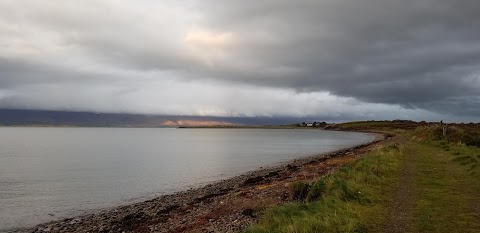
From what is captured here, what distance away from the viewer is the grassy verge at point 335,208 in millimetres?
12253

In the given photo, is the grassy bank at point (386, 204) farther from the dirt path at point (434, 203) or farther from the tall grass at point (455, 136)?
the tall grass at point (455, 136)

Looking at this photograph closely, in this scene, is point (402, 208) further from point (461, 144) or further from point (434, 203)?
point (461, 144)

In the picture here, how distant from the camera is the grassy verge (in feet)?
40.2

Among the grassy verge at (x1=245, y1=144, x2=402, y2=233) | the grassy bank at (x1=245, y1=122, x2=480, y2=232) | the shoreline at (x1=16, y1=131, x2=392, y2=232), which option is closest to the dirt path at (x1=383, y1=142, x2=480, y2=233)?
the grassy bank at (x1=245, y1=122, x2=480, y2=232)

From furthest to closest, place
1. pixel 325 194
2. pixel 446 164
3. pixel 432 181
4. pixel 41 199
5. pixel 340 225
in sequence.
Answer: pixel 41 199 < pixel 446 164 < pixel 432 181 < pixel 325 194 < pixel 340 225

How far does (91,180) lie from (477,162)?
37.6 m

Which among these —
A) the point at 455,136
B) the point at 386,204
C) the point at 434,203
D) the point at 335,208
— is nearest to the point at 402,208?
the point at 386,204

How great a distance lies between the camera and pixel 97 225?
22062 millimetres

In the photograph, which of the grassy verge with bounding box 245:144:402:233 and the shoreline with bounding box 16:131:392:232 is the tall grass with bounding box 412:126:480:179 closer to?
the grassy verge with bounding box 245:144:402:233

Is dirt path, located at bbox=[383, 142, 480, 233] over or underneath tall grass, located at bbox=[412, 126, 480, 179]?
underneath

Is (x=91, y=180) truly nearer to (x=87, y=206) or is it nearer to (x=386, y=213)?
(x=87, y=206)

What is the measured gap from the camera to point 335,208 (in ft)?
47.8

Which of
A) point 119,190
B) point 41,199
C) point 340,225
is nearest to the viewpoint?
point 340,225

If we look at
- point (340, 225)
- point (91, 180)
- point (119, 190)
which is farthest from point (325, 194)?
point (91, 180)
